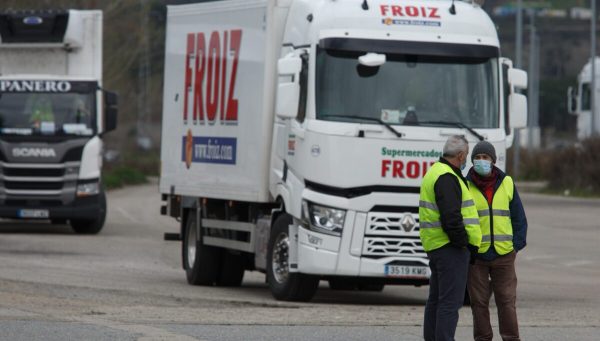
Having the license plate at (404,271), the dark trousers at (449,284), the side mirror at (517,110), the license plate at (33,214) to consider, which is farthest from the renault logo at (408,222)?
the license plate at (33,214)

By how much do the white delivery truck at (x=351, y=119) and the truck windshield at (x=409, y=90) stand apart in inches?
0.4

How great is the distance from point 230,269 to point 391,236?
438 cm

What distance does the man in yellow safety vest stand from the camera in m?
10.8

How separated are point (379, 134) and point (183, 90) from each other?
14.7ft

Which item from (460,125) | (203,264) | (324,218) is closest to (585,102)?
(203,264)

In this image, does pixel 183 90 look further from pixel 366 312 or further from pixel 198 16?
pixel 366 312

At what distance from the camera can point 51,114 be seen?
27.4 m

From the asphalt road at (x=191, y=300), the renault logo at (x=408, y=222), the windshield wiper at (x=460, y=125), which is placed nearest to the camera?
the asphalt road at (x=191, y=300)

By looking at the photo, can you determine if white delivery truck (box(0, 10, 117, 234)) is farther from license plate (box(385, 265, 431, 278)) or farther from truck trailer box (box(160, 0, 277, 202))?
license plate (box(385, 265, 431, 278))

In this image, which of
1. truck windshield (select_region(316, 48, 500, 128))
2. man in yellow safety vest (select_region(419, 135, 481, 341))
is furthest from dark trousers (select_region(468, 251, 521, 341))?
truck windshield (select_region(316, 48, 500, 128))

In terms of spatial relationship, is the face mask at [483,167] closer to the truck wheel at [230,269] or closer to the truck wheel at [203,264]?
the truck wheel at [203,264]

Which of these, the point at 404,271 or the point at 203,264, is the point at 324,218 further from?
the point at 203,264

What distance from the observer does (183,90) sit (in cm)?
1959

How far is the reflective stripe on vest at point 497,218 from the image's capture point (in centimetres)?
1115
